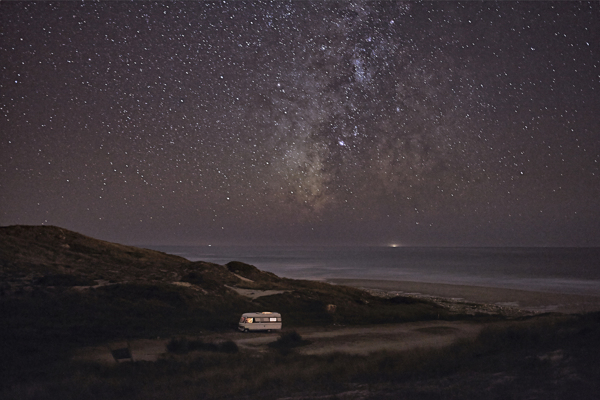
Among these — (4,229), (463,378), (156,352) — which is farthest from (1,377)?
(4,229)

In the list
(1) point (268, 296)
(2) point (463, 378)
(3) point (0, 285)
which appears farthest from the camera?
(1) point (268, 296)

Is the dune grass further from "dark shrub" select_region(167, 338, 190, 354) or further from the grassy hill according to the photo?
the grassy hill

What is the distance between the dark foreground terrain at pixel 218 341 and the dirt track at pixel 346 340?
48cm

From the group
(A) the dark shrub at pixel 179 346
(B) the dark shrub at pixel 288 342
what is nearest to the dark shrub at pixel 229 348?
(A) the dark shrub at pixel 179 346

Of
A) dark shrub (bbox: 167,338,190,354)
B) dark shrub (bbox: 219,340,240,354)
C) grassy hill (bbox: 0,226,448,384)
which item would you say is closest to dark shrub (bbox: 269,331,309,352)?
dark shrub (bbox: 219,340,240,354)

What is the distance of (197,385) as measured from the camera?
46.1 ft

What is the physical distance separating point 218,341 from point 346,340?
7027mm

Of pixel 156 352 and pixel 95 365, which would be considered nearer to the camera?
pixel 95 365

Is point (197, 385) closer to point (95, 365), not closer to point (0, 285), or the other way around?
point (95, 365)

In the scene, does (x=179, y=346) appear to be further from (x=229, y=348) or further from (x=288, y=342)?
(x=288, y=342)

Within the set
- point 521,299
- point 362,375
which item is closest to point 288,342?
point 362,375

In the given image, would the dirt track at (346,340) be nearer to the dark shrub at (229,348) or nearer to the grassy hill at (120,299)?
the dark shrub at (229,348)

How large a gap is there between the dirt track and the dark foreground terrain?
477 millimetres

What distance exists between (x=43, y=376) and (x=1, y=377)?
1418mm
